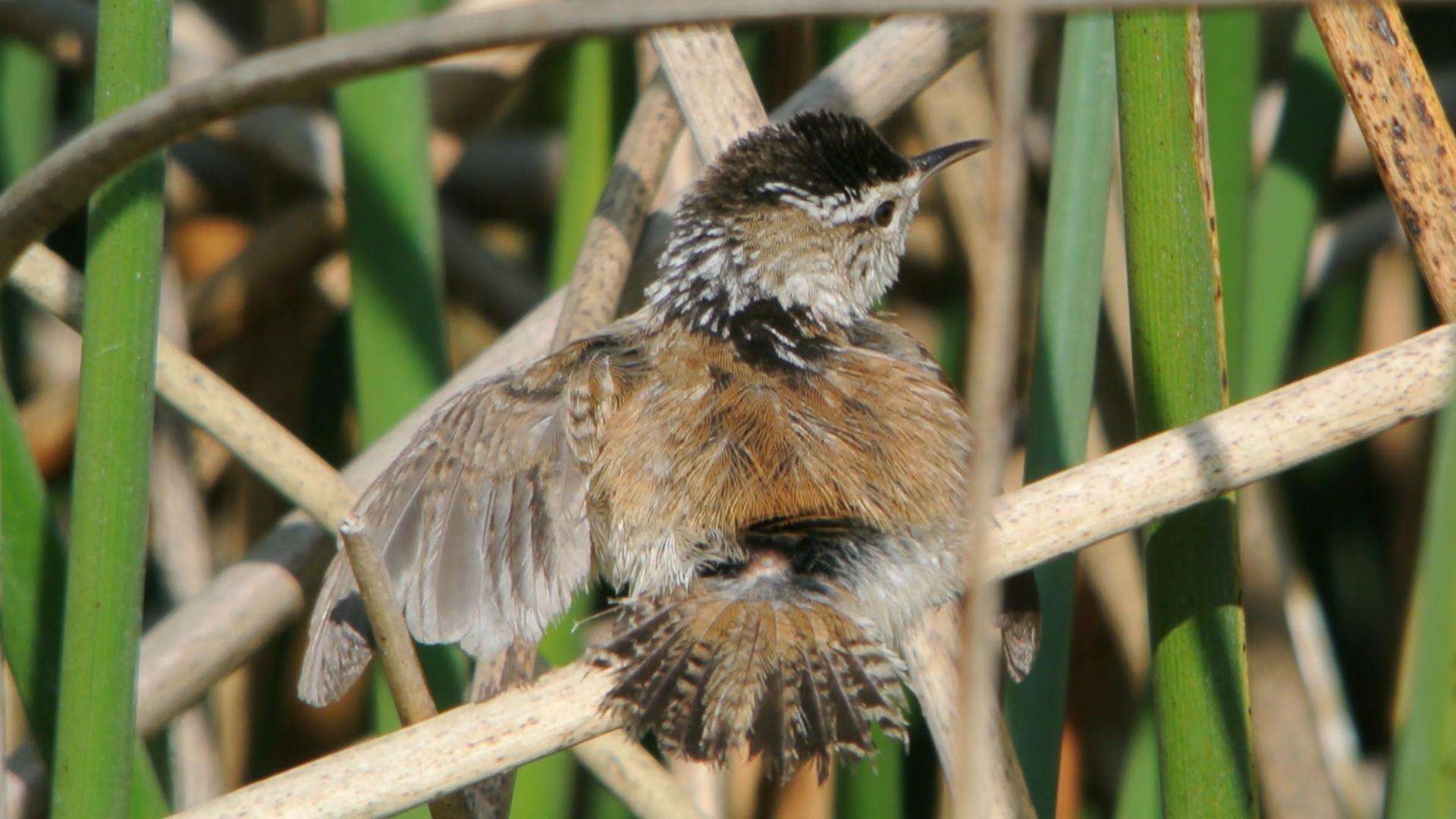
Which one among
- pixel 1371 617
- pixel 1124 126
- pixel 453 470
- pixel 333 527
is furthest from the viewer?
pixel 1371 617

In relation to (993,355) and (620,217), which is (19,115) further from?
(993,355)

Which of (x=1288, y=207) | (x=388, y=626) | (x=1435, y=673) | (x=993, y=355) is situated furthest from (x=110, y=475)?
(x=1288, y=207)

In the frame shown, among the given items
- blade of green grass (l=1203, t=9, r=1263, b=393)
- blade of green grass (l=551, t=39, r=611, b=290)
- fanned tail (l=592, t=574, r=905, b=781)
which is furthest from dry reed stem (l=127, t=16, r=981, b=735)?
fanned tail (l=592, t=574, r=905, b=781)

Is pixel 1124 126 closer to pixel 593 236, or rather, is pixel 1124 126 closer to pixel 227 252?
pixel 593 236

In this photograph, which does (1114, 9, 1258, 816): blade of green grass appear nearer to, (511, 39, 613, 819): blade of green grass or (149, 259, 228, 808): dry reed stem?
(511, 39, 613, 819): blade of green grass

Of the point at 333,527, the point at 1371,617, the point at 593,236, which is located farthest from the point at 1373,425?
the point at 1371,617

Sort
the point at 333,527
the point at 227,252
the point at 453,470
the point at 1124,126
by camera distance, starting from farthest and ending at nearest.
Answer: the point at 227,252 → the point at 333,527 → the point at 453,470 → the point at 1124,126
